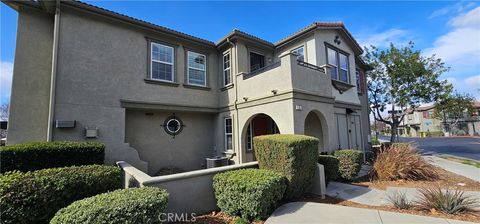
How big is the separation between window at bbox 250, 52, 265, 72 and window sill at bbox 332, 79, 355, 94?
165 inches

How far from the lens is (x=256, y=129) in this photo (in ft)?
40.8

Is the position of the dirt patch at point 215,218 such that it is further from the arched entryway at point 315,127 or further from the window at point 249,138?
the arched entryway at point 315,127

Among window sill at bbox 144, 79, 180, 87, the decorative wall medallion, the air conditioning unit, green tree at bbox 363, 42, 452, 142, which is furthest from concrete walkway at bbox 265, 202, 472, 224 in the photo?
green tree at bbox 363, 42, 452, 142

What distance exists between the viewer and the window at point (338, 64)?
12.5 meters

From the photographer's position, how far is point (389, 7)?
9547 mm

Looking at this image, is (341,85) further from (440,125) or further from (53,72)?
(440,125)

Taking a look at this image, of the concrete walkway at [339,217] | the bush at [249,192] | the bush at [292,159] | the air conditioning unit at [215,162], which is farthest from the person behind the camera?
the air conditioning unit at [215,162]

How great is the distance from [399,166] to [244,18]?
1036 cm

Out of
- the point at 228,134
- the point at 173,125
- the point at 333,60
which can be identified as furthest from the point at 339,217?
the point at 333,60

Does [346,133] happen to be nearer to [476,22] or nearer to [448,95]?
[476,22]

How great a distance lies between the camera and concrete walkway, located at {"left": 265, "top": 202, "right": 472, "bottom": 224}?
466cm

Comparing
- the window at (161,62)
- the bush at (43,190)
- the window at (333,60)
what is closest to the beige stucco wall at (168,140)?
the window at (161,62)

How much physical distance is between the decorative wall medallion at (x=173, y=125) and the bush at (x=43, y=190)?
563cm

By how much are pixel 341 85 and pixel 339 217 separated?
365 inches
